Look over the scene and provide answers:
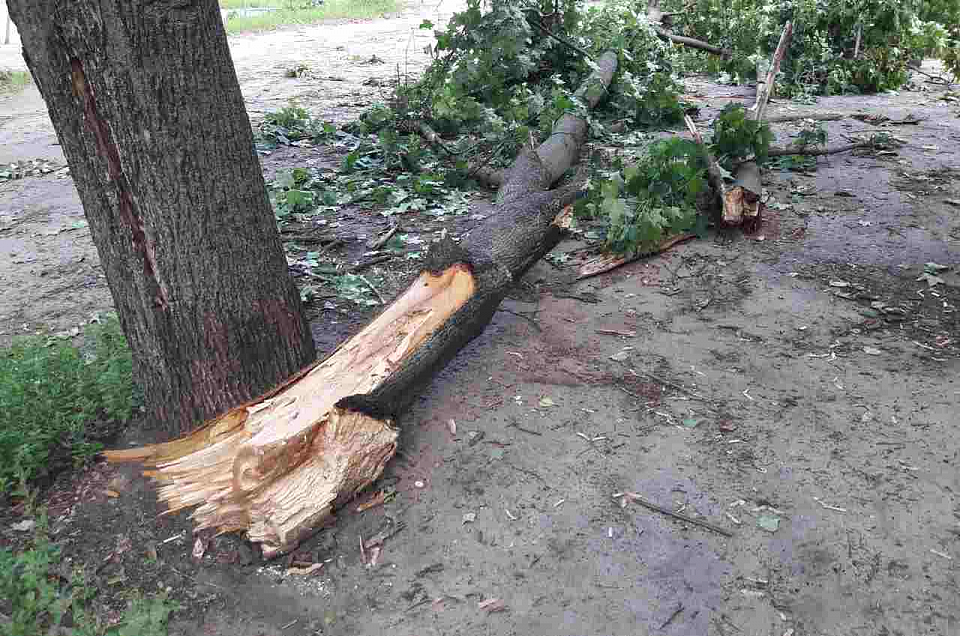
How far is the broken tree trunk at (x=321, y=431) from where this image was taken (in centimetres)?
256

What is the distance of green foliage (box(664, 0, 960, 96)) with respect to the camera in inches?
333

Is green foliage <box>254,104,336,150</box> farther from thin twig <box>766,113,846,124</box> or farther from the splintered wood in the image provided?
the splintered wood

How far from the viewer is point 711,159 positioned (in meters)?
4.89

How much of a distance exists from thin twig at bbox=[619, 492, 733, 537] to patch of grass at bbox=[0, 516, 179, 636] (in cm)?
158

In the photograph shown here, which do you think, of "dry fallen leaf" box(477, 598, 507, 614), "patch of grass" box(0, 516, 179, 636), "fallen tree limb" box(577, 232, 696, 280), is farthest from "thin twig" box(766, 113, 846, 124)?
"patch of grass" box(0, 516, 179, 636)

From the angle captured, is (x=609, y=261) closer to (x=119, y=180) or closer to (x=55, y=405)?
(x=119, y=180)

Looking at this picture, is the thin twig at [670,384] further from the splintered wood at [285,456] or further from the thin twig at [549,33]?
the thin twig at [549,33]

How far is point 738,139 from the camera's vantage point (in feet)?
17.0

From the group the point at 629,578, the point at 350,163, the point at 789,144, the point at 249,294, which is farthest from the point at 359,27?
the point at 629,578

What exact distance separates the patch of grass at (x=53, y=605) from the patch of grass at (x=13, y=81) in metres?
10.5

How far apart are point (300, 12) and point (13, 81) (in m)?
8.71

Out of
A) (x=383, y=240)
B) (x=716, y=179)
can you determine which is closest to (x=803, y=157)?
(x=716, y=179)

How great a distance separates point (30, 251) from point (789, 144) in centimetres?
579

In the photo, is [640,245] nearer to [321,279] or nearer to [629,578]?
[321,279]
